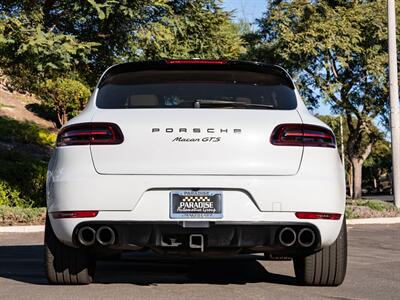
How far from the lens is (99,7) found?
13.8 metres

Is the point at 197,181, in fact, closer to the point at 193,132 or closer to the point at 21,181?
the point at 193,132

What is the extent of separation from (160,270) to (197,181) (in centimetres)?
227

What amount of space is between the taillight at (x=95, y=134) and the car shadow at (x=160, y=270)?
1.50 metres

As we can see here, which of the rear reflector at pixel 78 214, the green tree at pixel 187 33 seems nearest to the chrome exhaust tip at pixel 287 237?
the rear reflector at pixel 78 214

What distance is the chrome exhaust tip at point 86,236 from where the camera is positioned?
5.11m

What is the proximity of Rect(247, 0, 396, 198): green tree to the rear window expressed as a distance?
17627 millimetres

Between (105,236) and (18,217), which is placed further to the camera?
(18,217)

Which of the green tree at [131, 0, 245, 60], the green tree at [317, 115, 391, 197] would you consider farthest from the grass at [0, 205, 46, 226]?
the green tree at [317, 115, 391, 197]

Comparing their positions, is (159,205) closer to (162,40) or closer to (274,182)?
(274,182)

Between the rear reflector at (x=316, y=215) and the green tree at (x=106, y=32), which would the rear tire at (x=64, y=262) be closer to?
the rear reflector at (x=316, y=215)

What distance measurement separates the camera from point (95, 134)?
17.0ft

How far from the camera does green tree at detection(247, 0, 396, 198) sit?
23266 millimetres

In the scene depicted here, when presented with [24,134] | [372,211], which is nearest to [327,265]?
[372,211]

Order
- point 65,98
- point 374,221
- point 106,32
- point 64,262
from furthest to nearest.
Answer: point 65,98 → point 106,32 → point 374,221 → point 64,262
